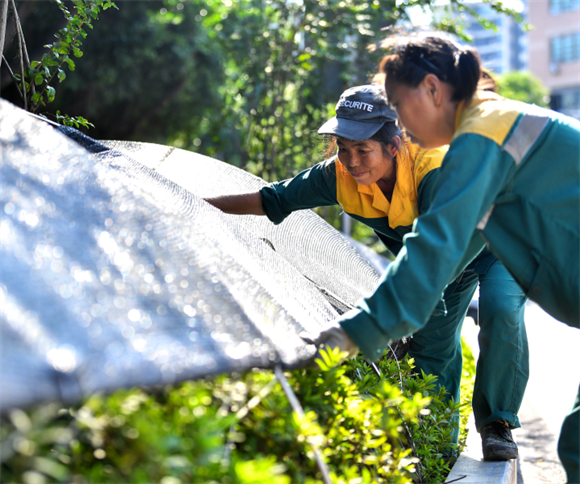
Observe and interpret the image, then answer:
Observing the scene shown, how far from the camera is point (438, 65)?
1.97 meters

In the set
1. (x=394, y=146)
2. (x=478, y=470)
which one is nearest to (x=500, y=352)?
(x=478, y=470)

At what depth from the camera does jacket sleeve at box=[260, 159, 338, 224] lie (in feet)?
10.2

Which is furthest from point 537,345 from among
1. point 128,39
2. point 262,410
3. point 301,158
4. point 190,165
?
point 128,39

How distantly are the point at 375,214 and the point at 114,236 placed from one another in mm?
1629

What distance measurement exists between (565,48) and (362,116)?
5392cm

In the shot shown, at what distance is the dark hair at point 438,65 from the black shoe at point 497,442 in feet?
5.14

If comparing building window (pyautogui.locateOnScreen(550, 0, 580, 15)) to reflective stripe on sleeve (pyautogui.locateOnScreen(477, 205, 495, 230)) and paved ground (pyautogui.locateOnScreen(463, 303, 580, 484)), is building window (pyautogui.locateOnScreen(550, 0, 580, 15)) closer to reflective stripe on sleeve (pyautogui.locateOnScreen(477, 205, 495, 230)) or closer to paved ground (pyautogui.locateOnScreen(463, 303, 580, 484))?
paved ground (pyautogui.locateOnScreen(463, 303, 580, 484))

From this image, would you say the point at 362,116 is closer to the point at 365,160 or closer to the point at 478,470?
the point at 365,160

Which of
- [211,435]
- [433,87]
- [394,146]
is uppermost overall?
[433,87]

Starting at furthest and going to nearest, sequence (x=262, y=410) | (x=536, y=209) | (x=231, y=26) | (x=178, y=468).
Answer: (x=231, y=26), (x=536, y=209), (x=262, y=410), (x=178, y=468)

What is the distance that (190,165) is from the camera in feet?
12.8

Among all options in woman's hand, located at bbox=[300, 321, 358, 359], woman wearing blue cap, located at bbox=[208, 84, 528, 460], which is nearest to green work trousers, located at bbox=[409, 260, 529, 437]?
woman wearing blue cap, located at bbox=[208, 84, 528, 460]

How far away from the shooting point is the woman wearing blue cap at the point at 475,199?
5.83ft

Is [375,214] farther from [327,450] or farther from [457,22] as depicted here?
[457,22]
